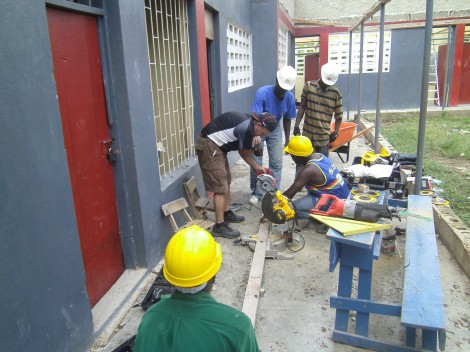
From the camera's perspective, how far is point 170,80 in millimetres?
4719

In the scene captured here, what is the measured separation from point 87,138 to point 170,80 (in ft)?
6.27

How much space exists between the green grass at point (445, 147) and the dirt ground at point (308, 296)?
131cm

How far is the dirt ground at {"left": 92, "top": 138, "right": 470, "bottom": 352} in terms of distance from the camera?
9.64 feet

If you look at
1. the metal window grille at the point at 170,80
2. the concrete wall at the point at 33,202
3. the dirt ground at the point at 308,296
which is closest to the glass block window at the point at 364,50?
the metal window grille at the point at 170,80

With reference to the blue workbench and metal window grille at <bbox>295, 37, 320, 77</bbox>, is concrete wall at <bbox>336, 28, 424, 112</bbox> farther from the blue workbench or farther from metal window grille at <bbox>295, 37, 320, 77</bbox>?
the blue workbench

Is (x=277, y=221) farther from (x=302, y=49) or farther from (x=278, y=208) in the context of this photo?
(x=302, y=49)

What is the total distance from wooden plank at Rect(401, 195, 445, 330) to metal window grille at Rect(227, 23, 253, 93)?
16.2 ft

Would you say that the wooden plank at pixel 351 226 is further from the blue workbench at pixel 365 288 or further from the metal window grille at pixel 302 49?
the metal window grille at pixel 302 49

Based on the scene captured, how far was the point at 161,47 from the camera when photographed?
4543 mm

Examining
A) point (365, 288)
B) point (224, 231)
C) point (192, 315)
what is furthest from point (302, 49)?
point (192, 315)

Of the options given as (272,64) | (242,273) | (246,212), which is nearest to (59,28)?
(242,273)

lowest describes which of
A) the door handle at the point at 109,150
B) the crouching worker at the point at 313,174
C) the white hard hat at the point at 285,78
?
the crouching worker at the point at 313,174

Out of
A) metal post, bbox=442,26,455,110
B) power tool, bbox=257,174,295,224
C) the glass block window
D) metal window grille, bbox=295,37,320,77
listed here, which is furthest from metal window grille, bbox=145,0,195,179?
metal window grille, bbox=295,37,320,77

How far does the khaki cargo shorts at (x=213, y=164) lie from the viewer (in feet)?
15.1
